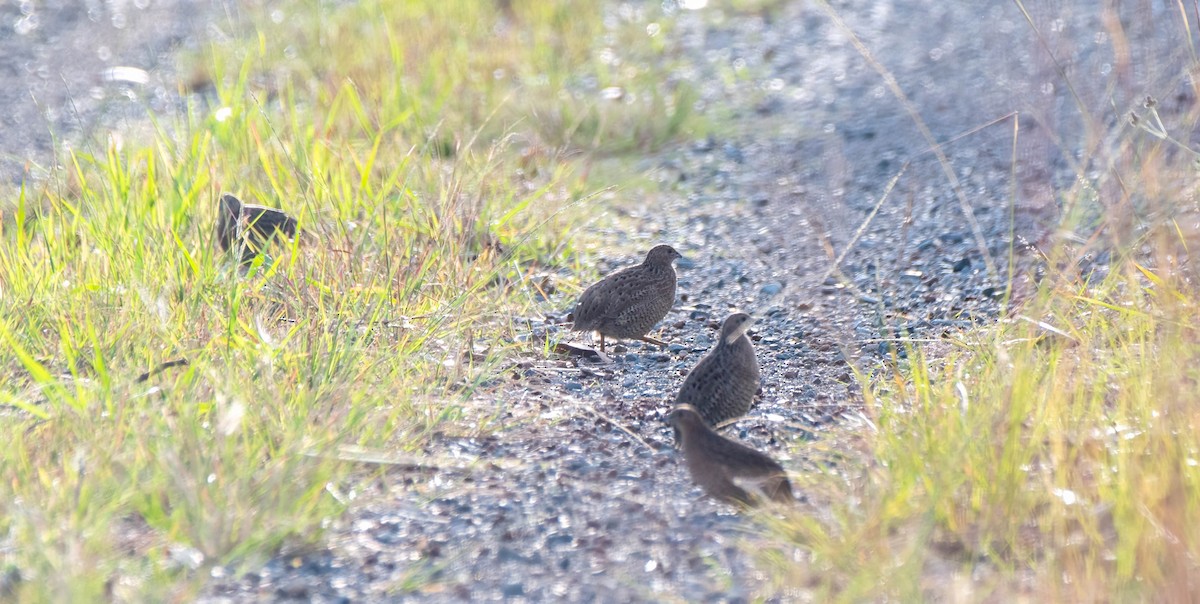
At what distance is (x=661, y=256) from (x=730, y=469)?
2.11 metres

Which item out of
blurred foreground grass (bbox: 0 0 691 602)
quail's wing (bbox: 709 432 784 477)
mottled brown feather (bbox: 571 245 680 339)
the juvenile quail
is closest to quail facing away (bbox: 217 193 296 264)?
blurred foreground grass (bbox: 0 0 691 602)

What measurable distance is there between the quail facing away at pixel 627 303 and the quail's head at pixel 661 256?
67 millimetres

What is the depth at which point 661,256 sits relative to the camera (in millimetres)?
5863

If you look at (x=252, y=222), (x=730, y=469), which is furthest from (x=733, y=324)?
(x=252, y=222)

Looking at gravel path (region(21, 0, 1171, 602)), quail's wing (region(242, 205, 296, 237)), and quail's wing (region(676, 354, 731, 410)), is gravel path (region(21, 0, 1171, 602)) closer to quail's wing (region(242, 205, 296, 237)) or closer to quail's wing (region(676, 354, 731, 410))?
quail's wing (region(676, 354, 731, 410))

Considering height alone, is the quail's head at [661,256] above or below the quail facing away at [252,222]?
below

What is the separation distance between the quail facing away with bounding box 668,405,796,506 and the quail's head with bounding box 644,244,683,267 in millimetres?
1804

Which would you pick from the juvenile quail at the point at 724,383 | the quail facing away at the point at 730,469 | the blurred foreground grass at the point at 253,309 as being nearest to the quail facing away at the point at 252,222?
the blurred foreground grass at the point at 253,309

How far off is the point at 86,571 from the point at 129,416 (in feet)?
2.56

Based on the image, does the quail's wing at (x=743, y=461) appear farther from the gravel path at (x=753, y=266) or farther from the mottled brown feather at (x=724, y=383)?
the mottled brown feather at (x=724, y=383)

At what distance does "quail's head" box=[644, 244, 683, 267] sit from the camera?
19.1 ft

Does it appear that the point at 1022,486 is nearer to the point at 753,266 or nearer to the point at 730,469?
the point at 730,469

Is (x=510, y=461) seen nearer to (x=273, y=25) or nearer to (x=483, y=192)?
(x=483, y=192)

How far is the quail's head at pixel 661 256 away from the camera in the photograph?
5828 millimetres
